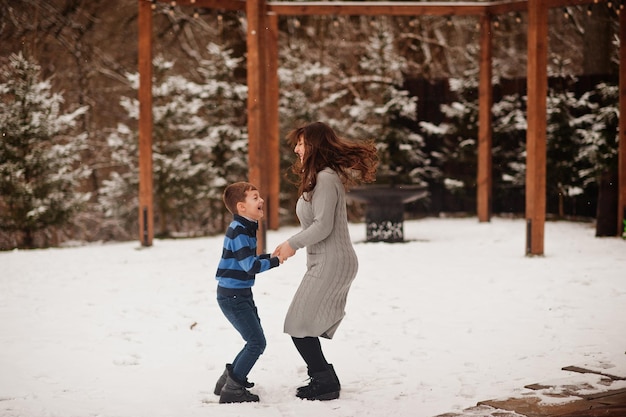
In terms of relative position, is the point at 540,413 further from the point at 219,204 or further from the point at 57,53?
the point at 57,53

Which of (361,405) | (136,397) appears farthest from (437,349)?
(136,397)

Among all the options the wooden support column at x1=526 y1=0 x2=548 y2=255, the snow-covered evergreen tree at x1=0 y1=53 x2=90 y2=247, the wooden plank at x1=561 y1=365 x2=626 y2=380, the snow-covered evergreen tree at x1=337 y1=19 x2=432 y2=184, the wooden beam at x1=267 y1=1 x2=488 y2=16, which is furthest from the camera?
the snow-covered evergreen tree at x1=337 y1=19 x2=432 y2=184

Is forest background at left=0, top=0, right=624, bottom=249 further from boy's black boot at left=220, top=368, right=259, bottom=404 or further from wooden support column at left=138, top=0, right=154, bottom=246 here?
boy's black boot at left=220, top=368, right=259, bottom=404

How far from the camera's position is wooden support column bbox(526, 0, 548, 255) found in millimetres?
10180

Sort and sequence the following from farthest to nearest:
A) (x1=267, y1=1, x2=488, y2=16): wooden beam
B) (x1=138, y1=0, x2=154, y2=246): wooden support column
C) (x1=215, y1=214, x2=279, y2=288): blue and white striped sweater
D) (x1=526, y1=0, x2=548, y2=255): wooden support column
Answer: (x1=267, y1=1, x2=488, y2=16): wooden beam, (x1=138, y1=0, x2=154, y2=246): wooden support column, (x1=526, y1=0, x2=548, y2=255): wooden support column, (x1=215, y1=214, x2=279, y2=288): blue and white striped sweater

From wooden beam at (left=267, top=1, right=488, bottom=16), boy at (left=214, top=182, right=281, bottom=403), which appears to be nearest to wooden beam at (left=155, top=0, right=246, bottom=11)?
wooden beam at (left=267, top=1, right=488, bottom=16)

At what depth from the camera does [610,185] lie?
1258cm

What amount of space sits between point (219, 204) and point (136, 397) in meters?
11.0

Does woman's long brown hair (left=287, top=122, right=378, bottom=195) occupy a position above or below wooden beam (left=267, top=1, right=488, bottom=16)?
below

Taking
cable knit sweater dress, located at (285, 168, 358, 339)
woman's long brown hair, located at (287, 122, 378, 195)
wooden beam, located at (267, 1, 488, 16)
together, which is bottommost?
cable knit sweater dress, located at (285, 168, 358, 339)

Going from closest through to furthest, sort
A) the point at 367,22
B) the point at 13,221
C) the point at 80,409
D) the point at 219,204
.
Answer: the point at 80,409 → the point at 13,221 → the point at 219,204 → the point at 367,22

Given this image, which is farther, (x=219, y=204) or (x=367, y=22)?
(x=367, y=22)

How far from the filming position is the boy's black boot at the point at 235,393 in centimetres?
488

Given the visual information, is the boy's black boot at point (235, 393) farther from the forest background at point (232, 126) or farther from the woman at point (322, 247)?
the forest background at point (232, 126)
